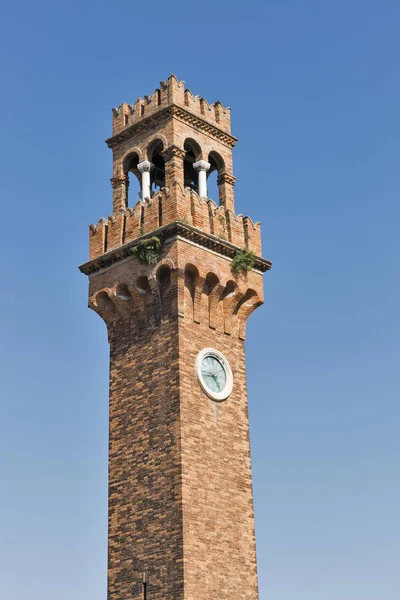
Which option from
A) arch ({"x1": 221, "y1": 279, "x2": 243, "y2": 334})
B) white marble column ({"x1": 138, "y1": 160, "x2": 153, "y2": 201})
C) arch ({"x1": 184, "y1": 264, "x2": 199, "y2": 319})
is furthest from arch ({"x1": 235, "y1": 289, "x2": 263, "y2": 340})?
white marble column ({"x1": 138, "y1": 160, "x2": 153, "y2": 201})

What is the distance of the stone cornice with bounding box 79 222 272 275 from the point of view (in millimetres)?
32406

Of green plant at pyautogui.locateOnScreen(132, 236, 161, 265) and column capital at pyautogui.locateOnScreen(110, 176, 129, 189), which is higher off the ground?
column capital at pyautogui.locateOnScreen(110, 176, 129, 189)

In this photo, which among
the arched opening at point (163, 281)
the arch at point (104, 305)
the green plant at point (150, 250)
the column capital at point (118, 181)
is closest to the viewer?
the arched opening at point (163, 281)

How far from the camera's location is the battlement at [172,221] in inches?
1304

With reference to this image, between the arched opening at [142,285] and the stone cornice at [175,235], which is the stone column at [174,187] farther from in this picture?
the arched opening at [142,285]

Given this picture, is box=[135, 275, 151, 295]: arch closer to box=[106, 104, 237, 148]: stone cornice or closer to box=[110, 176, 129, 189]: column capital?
box=[110, 176, 129, 189]: column capital

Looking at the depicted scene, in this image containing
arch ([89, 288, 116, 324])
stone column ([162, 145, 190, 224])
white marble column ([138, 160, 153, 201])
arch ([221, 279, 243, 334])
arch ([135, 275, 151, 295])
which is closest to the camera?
stone column ([162, 145, 190, 224])

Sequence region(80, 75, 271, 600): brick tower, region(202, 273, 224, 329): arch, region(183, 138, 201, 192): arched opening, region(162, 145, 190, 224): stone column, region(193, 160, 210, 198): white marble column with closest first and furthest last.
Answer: region(80, 75, 271, 600): brick tower < region(162, 145, 190, 224): stone column < region(202, 273, 224, 329): arch < region(193, 160, 210, 198): white marble column < region(183, 138, 201, 192): arched opening

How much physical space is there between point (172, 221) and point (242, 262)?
Result: 3195 millimetres

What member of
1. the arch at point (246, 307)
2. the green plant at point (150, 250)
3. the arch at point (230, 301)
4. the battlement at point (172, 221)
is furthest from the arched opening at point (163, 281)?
the arch at point (246, 307)

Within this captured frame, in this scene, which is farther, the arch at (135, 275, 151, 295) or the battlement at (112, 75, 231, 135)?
the battlement at (112, 75, 231, 135)

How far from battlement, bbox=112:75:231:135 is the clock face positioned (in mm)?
9220

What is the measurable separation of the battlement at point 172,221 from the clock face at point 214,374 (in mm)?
4277

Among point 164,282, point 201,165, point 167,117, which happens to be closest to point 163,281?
point 164,282
